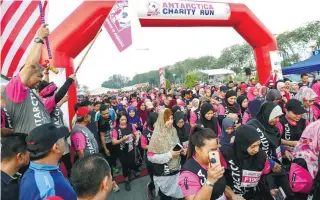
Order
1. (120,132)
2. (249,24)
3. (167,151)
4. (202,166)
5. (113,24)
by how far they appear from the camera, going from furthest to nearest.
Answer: (249,24) < (120,132) < (113,24) < (167,151) < (202,166)

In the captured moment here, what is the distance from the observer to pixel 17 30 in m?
2.88

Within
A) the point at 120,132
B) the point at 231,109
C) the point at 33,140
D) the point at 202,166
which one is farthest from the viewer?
the point at 231,109

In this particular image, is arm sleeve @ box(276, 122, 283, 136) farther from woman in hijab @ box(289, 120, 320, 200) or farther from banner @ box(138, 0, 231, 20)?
banner @ box(138, 0, 231, 20)

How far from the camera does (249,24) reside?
8.02m

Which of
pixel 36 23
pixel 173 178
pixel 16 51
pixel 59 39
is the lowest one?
pixel 173 178

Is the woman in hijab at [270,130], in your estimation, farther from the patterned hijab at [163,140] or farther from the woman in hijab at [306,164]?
the patterned hijab at [163,140]

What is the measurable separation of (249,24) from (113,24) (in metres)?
5.39

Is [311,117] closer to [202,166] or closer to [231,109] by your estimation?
[231,109]

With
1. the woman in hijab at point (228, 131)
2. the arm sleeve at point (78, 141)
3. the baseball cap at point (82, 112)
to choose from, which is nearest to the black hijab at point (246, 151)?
the woman in hijab at point (228, 131)

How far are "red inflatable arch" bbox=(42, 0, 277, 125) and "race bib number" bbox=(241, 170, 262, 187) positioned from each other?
4129mm

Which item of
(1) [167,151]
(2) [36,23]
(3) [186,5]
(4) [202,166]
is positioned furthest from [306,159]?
(3) [186,5]

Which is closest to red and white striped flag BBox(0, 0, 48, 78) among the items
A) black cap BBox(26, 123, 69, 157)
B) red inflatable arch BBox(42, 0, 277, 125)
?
black cap BBox(26, 123, 69, 157)

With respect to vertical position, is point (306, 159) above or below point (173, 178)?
above

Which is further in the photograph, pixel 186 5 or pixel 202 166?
pixel 186 5
